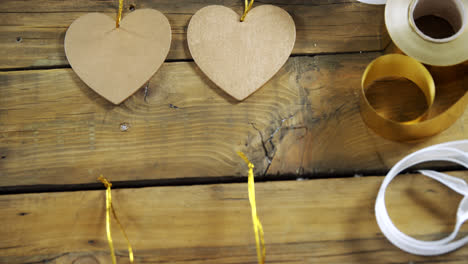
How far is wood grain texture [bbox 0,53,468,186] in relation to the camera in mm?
795

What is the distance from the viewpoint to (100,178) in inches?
30.3

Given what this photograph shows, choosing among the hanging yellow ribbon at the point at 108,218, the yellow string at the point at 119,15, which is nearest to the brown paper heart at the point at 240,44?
the yellow string at the point at 119,15

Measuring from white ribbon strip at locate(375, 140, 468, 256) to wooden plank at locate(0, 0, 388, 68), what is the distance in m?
0.23

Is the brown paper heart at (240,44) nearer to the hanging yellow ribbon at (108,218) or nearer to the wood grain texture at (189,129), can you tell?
the wood grain texture at (189,129)

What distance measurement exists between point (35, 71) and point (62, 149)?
17 centimetres

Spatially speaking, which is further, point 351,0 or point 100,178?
point 351,0

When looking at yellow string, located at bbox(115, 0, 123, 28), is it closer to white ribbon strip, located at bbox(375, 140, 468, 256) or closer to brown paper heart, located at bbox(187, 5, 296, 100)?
brown paper heart, located at bbox(187, 5, 296, 100)

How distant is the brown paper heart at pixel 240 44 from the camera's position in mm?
820

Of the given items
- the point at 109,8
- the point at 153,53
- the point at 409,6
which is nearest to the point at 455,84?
the point at 409,6

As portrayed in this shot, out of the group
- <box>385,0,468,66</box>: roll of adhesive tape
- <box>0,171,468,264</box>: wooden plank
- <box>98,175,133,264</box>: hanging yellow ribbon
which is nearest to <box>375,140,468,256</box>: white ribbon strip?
<box>0,171,468,264</box>: wooden plank

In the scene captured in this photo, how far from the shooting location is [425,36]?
2.51 ft

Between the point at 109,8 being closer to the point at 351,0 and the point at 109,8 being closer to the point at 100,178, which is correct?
the point at 100,178

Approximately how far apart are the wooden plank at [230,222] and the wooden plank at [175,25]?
0.86ft

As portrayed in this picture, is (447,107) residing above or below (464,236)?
above
